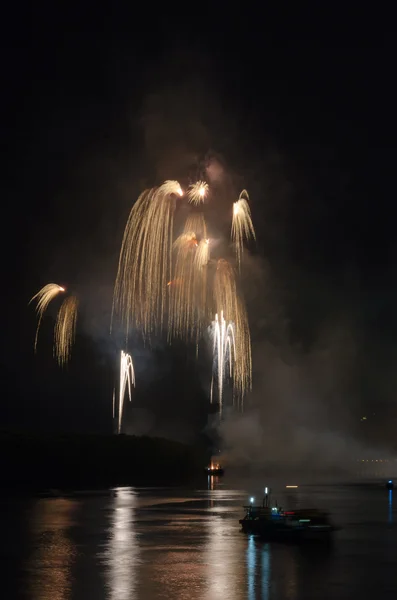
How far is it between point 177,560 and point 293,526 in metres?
11.2

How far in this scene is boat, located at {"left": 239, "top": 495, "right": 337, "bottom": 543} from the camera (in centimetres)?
4778

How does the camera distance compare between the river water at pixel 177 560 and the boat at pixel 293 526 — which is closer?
the river water at pixel 177 560

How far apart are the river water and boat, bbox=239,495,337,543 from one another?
117 cm

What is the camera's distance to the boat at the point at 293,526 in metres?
47.8

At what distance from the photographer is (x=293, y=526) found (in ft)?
158

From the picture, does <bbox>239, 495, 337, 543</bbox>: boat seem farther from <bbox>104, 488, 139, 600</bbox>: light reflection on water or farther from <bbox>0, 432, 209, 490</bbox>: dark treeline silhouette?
<bbox>0, 432, 209, 490</bbox>: dark treeline silhouette

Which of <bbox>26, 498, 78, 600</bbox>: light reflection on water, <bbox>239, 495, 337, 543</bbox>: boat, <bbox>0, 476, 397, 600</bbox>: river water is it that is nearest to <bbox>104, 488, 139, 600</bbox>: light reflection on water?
<bbox>0, 476, 397, 600</bbox>: river water

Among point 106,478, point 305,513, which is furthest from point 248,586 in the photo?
point 106,478

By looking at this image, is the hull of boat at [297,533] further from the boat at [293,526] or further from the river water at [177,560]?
the river water at [177,560]

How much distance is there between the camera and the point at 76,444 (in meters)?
157

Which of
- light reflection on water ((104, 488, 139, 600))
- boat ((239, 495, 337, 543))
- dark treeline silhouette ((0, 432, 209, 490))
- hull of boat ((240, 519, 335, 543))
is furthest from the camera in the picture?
dark treeline silhouette ((0, 432, 209, 490))

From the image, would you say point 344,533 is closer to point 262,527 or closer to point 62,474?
point 262,527

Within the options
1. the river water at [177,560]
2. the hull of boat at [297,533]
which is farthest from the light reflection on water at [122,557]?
the hull of boat at [297,533]

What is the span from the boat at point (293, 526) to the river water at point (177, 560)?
3.85ft
